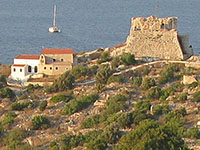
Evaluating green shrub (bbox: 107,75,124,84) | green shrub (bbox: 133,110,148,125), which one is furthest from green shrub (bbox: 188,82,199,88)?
green shrub (bbox: 133,110,148,125)

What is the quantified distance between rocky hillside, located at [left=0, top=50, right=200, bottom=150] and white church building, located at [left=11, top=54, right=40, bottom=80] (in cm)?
149

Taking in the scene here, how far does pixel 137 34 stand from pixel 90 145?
A: 20980mm

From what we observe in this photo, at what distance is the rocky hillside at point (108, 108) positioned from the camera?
34.8 meters

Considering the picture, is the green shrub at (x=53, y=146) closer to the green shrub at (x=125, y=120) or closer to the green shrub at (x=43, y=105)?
the green shrub at (x=125, y=120)

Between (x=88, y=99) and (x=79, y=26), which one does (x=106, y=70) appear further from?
(x=79, y=26)

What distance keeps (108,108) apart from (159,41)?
12.1m

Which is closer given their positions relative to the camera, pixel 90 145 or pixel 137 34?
pixel 90 145

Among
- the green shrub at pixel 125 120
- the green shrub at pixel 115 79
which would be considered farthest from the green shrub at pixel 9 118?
the green shrub at pixel 125 120

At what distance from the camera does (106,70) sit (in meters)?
49.5

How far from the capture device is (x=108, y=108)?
Result: 42812mm

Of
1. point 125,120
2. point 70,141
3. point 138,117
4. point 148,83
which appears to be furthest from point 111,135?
point 148,83

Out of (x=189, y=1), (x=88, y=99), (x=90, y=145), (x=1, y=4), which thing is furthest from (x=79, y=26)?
(x=90, y=145)

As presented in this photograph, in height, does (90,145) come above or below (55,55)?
below

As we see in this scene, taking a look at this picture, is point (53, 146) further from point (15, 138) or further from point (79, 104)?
point (79, 104)
